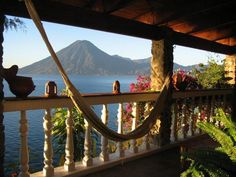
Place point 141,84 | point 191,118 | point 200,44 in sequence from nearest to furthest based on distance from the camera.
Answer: point 191,118 < point 200,44 < point 141,84

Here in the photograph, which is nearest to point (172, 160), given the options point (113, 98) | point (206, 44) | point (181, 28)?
point (113, 98)

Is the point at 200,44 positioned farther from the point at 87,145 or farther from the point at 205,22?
the point at 87,145

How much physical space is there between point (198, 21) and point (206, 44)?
84 centimetres

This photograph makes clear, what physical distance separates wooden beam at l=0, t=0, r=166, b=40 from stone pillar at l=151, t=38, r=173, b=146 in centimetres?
18

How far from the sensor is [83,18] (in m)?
3.20

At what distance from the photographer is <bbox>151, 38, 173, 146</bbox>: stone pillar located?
4309mm

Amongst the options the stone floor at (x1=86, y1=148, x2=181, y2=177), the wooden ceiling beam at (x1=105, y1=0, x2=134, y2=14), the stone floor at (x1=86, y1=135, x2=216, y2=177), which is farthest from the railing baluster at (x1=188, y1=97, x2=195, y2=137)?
the wooden ceiling beam at (x1=105, y1=0, x2=134, y2=14)

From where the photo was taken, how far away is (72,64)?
6732 inches

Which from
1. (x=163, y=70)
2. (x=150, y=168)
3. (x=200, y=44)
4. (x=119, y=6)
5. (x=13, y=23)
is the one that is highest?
(x=119, y=6)

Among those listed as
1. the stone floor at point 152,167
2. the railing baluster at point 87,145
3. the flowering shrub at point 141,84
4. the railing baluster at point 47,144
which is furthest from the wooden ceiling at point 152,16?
the stone floor at point 152,167

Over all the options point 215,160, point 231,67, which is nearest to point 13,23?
point 215,160

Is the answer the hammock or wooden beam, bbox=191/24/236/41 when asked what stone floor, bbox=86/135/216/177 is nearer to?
the hammock

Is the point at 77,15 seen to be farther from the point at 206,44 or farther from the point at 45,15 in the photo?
the point at 206,44

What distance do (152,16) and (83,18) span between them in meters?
1.35
